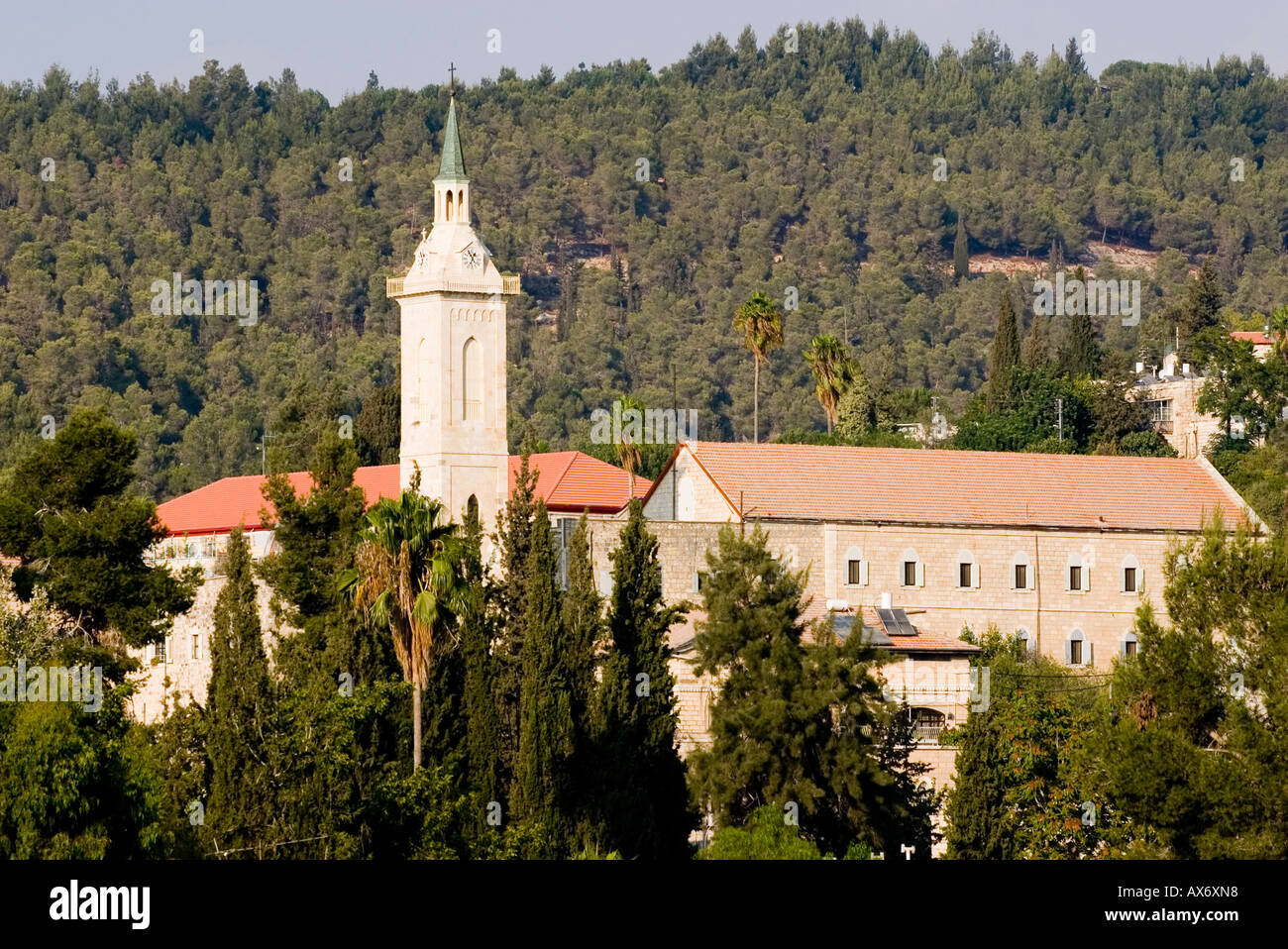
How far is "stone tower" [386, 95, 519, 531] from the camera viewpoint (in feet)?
221

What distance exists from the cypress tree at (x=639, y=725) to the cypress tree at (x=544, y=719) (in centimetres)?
69

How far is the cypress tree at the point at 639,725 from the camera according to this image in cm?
4347

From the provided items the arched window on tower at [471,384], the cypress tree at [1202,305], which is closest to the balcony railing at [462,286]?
the arched window on tower at [471,384]

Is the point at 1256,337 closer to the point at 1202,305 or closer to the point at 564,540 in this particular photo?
the point at 1202,305

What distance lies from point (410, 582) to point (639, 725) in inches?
191

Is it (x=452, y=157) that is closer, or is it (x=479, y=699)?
(x=479, y=699)

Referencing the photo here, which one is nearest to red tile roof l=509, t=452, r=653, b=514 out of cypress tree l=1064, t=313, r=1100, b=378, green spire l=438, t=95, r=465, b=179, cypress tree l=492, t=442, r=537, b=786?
green spire l=438, t=95, r=465, b=179

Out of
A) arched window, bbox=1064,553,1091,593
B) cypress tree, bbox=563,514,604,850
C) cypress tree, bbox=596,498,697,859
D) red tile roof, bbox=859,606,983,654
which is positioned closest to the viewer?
cypress tree, bbox=596,498,697,859

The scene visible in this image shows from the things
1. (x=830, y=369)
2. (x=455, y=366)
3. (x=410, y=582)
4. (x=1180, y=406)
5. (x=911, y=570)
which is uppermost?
(x=830, y=369)

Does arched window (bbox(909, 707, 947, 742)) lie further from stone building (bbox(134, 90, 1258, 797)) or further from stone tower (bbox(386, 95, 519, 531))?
stone tower (bbox(386, 95, 519, 531))

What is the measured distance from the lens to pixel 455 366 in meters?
67.9

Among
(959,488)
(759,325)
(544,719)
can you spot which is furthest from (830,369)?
(544,719)

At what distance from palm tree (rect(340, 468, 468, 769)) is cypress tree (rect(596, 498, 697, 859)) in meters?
3.07

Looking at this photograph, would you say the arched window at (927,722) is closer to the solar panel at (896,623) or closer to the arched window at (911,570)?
the solar panel at (896,623)
